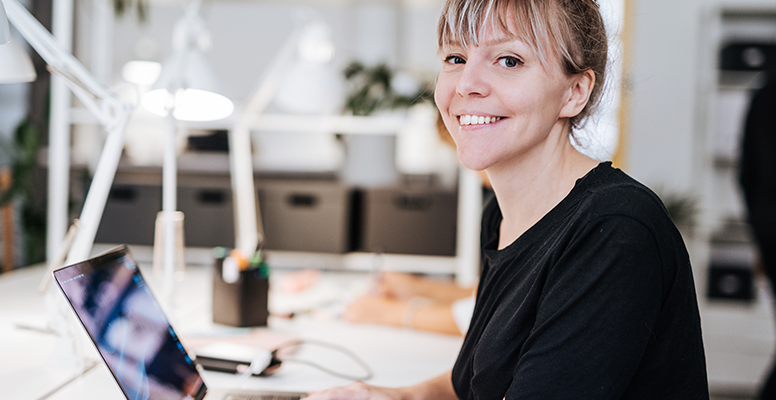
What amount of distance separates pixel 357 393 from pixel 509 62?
532 mm

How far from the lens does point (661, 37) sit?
3.07 meters

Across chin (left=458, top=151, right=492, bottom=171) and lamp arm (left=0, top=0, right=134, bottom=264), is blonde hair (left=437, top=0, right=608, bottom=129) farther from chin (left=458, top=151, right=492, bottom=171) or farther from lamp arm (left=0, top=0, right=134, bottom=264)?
lamp arm (left=0, top=0, right=134, bottom=264)

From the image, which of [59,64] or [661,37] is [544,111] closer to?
[59,64]

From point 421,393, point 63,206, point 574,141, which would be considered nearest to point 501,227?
point 574,141

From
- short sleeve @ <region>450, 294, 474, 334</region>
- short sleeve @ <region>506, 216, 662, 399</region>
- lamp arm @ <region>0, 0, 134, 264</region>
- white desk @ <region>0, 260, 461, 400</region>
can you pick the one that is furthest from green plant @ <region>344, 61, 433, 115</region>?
short sleeve @ <region>506, 216, 662, 399</region>

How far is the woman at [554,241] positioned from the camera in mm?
650

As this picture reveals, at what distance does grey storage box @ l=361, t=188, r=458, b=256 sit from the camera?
8.27ft

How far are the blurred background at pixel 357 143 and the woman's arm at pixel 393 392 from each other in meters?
1.09

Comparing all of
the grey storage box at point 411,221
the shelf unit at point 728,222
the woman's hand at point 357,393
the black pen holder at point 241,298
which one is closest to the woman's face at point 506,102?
the woman's hand at point 357,393

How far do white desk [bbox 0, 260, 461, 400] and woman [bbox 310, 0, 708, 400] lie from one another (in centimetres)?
19

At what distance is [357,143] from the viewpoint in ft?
12.4

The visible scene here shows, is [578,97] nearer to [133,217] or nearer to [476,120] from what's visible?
[476,120]

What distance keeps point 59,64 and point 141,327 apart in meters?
0.44

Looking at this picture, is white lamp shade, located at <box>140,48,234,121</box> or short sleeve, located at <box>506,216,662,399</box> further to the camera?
white lamp shade, located at <box>140,48,234,121</box>
